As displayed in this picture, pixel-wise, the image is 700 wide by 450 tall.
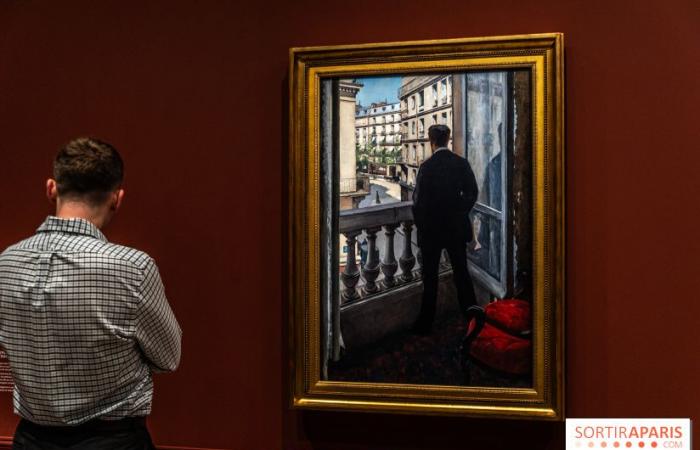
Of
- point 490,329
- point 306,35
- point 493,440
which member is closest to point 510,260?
point 490,329

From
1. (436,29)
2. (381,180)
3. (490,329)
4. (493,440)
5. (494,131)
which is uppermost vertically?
(436,29)

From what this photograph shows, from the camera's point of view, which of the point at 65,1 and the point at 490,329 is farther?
the point at 65,1

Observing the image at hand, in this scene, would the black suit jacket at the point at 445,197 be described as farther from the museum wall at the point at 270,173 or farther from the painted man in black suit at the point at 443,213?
the museum wall at the point at 270,173

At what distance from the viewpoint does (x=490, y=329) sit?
2072mm

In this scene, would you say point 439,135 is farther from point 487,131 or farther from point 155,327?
point 155,327

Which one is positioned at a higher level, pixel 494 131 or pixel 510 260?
pixel 494 131

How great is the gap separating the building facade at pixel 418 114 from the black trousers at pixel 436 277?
0.19 metres

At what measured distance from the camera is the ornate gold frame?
2.00 metres

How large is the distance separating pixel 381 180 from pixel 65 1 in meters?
1.28

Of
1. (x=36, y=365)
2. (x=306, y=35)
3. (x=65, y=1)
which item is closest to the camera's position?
(x=36, y=365)

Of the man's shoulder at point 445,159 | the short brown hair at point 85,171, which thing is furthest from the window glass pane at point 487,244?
the short brown hair at point 85,171

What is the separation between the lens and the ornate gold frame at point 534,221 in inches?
78.6

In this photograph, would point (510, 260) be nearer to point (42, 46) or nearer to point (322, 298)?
point (322, 298)

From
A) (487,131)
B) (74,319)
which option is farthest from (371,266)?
(74,319)
